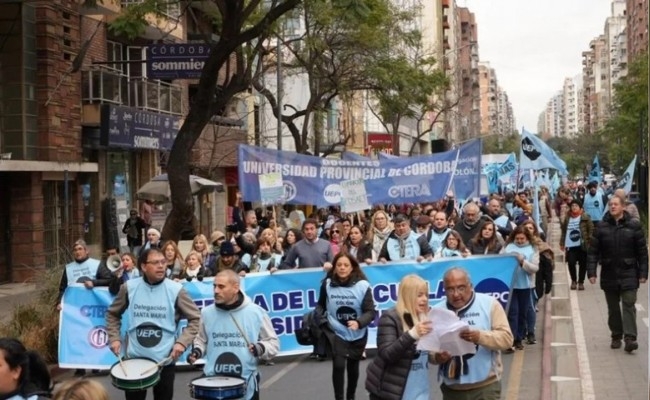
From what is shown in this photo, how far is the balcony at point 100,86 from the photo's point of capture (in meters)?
25.8

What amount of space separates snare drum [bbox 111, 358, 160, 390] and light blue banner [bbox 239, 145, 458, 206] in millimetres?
8764

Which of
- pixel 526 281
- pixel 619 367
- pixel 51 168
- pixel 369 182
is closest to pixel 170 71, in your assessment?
pixel 369 182

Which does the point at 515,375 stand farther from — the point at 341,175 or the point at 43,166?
the point at 43,166

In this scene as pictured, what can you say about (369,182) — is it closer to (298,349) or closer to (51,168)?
(298,349)

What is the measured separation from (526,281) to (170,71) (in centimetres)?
789

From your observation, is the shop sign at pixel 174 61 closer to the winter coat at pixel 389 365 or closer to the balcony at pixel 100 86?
the balcony at pixel 100 86

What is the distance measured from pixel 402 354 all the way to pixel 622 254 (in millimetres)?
6253

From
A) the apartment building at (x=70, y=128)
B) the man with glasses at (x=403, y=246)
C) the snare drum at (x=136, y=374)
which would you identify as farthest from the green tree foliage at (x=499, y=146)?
the snare drum at (x=136, y=374)

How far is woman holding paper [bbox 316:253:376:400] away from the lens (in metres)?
9.70

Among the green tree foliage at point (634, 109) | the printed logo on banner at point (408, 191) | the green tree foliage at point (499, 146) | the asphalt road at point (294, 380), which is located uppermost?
the green tree foliage at point (499, 146)

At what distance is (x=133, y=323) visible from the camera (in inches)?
325

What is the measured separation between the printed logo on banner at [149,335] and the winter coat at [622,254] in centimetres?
597

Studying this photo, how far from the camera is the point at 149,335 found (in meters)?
8.23

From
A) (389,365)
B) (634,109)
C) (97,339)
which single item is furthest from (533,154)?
(634,109)
